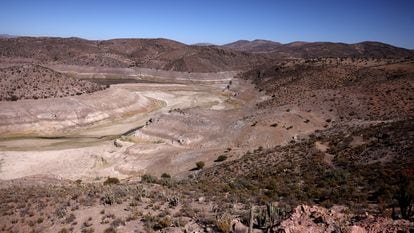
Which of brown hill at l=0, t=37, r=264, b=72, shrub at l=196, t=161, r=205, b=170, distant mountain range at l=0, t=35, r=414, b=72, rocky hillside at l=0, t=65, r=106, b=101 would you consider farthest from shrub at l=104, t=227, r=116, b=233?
brown hill at l=0, t=37, r=264, b=72

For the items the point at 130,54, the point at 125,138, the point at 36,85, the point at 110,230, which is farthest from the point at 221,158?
the point at 130,54

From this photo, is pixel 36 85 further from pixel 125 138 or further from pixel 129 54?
pixel 129 54

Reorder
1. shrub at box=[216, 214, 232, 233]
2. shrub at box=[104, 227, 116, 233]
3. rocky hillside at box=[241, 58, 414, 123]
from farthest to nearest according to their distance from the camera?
rocky hillside at box=[241, 58, 414, 123] → shrub at box=[104, 227, 116, 233] → shrub at box=[216, 214, 232, 233]

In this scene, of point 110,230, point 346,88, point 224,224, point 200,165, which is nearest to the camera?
point 224,224

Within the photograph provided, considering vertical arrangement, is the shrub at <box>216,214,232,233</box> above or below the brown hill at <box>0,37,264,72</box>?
below

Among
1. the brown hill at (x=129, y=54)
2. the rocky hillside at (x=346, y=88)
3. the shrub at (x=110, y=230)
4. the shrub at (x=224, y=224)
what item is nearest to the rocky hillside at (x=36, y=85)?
the rocky hillside at (x=346, y=88)

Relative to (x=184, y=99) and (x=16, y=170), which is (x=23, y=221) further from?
(x=184, y=99)

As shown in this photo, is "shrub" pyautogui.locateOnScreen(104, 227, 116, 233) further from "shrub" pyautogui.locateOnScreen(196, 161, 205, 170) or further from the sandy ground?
"shrub" pyautogui.locateOnScreen(196, 161, 205, 170)
